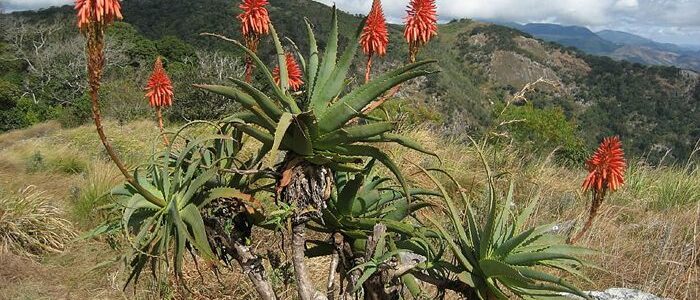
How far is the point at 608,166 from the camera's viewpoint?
11.4ft

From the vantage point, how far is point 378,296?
1.77 meters

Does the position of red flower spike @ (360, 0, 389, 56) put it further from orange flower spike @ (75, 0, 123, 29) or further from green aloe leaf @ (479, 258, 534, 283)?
green aloe leaf @ (479, 258, 534, 283)

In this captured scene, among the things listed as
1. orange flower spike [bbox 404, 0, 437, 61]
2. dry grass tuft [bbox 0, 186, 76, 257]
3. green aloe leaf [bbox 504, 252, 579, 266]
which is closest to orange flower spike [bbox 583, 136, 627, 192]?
orange flower spike [bbox 404, 0, 437, 61]

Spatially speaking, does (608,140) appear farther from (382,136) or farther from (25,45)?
(25,45)

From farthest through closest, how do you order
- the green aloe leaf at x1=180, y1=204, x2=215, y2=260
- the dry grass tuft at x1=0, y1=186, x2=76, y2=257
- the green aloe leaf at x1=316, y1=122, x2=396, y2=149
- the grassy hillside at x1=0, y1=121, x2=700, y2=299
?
the dry grass tuft at x1=0, y1=186, x2=76, y2=257, the grassy hillside at x1=0, y1=121, x2=700, y2=299, the green aloe leaf at x1=180, y1=204, x2=215, y2=260, the green aloe leaf at x1=316, y1=122, x2=396, y2=149

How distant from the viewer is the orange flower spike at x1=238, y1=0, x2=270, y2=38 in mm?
3529

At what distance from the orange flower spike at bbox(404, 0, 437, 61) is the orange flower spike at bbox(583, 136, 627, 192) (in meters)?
1.32

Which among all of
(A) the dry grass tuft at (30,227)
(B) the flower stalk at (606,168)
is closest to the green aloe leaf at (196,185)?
(B) the flower stalk at (606,168)

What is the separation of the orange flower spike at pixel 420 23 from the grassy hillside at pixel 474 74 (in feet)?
41.0

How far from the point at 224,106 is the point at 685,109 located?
95.4 meters

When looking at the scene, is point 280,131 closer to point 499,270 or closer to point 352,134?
point 352,134

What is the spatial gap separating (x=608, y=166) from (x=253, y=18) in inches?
96.5

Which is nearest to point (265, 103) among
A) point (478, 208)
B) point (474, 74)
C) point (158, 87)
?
point (158, 87)

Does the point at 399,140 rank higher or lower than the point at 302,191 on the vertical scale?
higher
